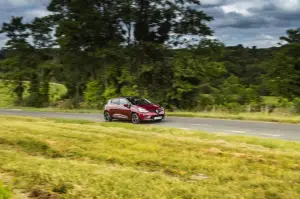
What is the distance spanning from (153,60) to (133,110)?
48.2 feet

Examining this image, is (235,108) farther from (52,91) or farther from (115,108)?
(52,91)

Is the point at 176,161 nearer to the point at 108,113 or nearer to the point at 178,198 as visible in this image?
the point at 178,198

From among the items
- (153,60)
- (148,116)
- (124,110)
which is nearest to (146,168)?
(148,116)

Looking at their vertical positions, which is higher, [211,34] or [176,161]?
[211,34]

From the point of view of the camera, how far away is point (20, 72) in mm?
43188

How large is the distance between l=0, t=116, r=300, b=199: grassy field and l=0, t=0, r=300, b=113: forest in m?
19.6

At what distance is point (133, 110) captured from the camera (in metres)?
21.9

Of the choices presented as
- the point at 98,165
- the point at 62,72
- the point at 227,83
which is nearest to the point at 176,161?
the point at 98,165

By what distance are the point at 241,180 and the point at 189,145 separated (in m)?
4.12

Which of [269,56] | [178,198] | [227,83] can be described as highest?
[269,56]

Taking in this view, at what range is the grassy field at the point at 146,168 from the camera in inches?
244

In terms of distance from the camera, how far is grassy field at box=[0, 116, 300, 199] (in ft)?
20.3

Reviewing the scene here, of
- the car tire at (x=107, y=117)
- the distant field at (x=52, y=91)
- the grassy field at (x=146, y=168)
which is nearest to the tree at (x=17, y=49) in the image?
the distant field at (x=52, y=91)

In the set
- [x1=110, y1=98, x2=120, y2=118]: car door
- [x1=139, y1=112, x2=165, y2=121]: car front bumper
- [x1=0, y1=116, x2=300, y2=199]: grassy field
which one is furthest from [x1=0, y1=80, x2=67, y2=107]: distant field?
[x1=0, y1=116, x2=300, y2=199]: grassy field
